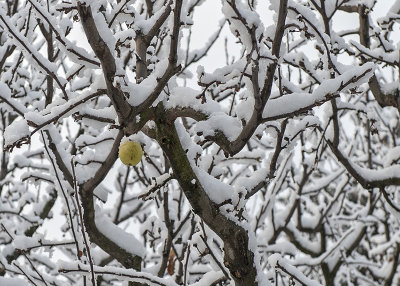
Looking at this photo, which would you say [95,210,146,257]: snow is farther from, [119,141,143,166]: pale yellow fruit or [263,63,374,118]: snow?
[263,63,374,118]: snow

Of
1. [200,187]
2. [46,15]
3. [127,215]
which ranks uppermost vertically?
[127,215]

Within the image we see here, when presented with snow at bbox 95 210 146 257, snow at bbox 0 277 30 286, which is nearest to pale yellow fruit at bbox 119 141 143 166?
snow at bbox 95 210 146 257

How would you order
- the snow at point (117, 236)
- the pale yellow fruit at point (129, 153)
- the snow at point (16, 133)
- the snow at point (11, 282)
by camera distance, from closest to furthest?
the snow at point (16, 133)
the pale yellow fruit at point (129, 153)
the snow at point (11, 282)
the snow at point (117, 236)

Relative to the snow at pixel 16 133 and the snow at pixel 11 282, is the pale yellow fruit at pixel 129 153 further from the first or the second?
the snow at pixel 11 282

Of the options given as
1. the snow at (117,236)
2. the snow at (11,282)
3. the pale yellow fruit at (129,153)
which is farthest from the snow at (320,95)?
the snow at (11,282)

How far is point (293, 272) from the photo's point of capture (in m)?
1.62

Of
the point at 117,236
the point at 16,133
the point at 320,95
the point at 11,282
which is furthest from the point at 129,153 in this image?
the point at 11,282

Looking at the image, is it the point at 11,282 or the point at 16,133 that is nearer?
the point at 16,133

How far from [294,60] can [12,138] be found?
1.73 metres

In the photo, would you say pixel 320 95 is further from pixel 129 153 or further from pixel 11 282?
pixel 11 282

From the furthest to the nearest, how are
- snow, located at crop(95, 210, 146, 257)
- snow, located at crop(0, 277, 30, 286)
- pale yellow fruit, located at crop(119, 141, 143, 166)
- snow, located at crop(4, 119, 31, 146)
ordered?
snow, located at crop(95, 210, 146, 257) < snow, located at crop(0, 277, 30, 286) < pale yellow fruit, located at crop(119, 141, 143, 166) < snow, located at crop(4, 119, 31, 146)

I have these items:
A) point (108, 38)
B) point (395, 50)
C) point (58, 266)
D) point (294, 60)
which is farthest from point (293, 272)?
point (395, 50)

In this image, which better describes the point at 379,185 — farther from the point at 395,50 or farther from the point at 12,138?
the point at 12,138

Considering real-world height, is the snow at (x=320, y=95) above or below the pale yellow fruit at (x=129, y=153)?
below
